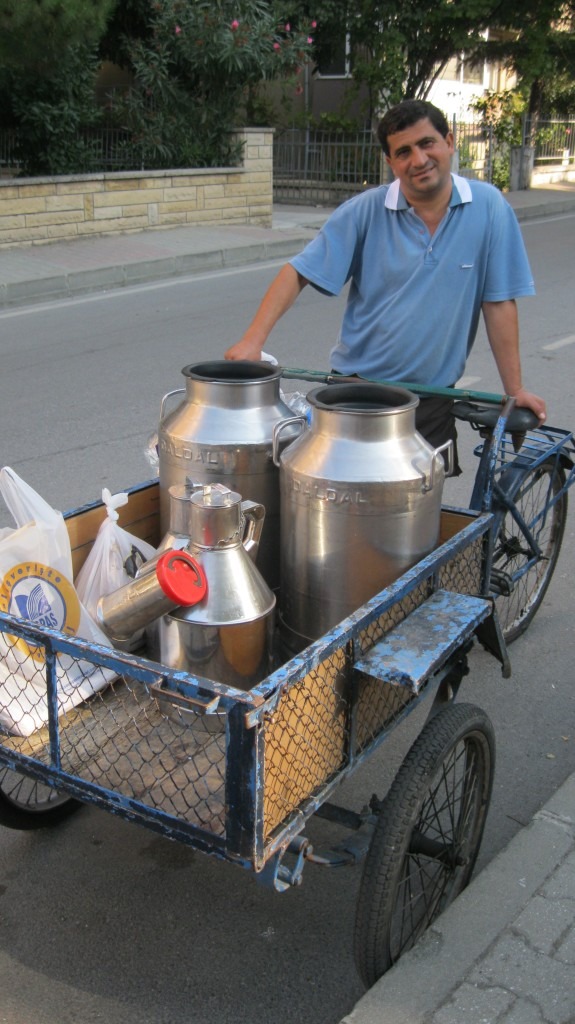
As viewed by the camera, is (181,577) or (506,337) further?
(506,337)

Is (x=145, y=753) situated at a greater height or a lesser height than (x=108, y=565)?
lesser

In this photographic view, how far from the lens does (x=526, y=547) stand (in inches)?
152

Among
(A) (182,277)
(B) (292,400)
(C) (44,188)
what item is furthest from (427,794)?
(C) (44,188)

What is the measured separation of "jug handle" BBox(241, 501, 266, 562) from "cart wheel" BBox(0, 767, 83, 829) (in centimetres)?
92

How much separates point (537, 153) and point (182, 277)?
14.0 m

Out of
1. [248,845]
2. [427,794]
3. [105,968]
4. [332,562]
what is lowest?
[105,968]

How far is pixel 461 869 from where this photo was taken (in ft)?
8.55

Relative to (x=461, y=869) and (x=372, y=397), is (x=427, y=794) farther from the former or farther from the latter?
(x=372, y=397)

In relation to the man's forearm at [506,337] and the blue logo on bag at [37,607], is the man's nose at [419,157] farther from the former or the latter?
the blue logo on bag at [37,607]

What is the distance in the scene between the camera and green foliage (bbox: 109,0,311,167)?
45.7 ft

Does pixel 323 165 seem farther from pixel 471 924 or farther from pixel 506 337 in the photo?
pixel 471 924

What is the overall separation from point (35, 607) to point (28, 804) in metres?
0.73

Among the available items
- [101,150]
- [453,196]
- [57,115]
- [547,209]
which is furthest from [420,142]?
[547,209]

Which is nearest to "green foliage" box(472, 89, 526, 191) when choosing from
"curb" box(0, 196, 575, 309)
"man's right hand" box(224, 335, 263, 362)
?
"curb" box(0, 196, 575, 309)
